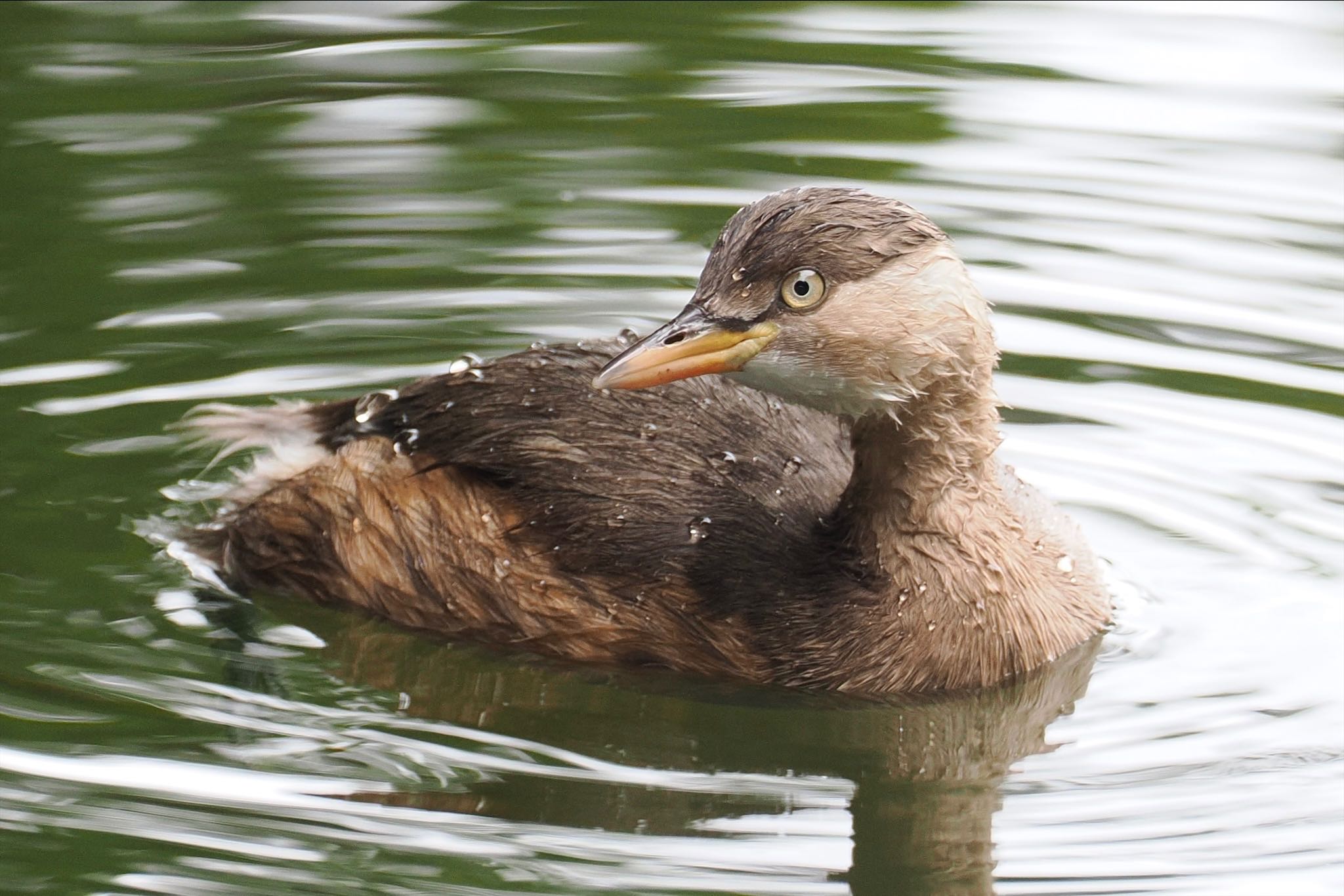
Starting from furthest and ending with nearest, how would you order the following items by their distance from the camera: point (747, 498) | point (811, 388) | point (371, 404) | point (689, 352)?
point (371, 404), point (747, 498), point (811, 388), point (689, 352)

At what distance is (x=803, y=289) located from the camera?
5.43m

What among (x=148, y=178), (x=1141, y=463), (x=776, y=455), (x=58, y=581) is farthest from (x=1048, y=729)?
(x=148, y=178)

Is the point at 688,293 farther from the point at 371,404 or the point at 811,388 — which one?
the point at 811,388

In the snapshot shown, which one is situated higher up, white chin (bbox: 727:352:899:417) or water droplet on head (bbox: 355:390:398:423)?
water droplet on head (bbox: 355:390:398:423)

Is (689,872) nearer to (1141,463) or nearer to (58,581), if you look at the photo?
(58,581)

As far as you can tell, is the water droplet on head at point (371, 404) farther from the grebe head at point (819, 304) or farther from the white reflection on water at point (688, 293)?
the grebe head at point (819, 304)

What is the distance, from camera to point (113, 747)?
511 cm

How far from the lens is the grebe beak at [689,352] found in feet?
17.6

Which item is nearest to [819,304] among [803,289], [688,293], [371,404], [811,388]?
[803,289]

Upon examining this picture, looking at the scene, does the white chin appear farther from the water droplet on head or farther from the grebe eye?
the water droplet on head

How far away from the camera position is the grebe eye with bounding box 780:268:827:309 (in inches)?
213

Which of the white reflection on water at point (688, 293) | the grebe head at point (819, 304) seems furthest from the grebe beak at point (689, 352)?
the white reflection on water at point (688, 293)

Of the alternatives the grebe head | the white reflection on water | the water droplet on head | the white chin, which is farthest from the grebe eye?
the water droplet on head

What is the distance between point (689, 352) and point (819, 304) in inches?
13.4
